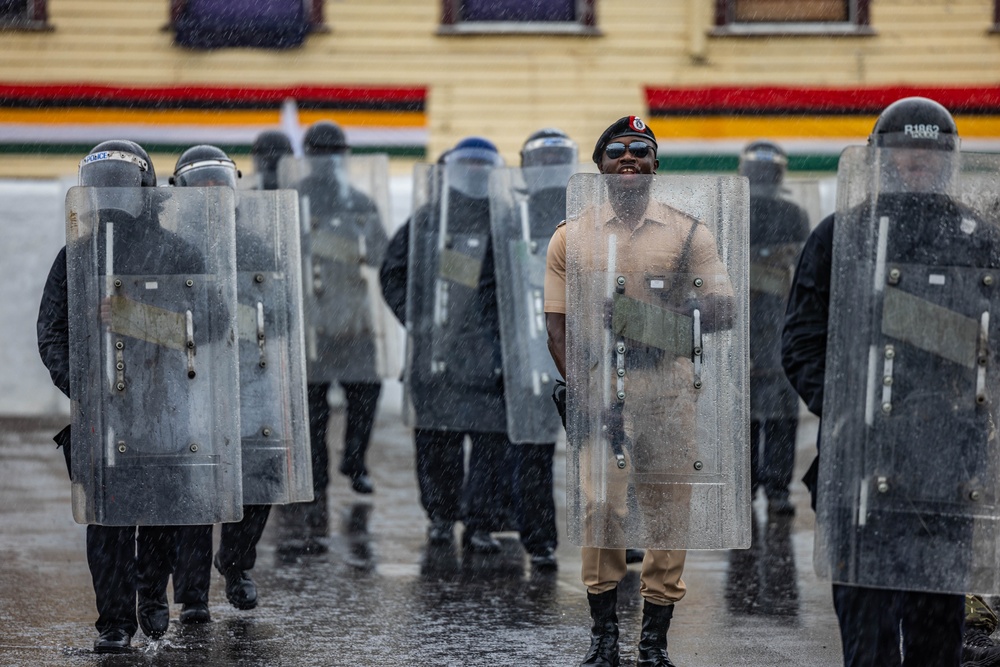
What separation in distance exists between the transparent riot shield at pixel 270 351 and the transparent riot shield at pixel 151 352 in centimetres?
73

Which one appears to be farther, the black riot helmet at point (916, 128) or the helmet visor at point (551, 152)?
the helmet visor at point (551, 152)

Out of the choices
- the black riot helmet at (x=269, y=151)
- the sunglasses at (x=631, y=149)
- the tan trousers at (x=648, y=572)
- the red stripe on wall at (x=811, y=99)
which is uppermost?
the red stripe on wall at (x=811, y=99)

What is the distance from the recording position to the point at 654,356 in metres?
5.20

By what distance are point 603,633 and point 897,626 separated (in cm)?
136

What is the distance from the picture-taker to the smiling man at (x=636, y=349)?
5195 millimetres

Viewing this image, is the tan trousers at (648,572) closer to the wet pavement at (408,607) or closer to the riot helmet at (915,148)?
the wet pavement at (408,607)

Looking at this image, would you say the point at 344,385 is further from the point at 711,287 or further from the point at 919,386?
the point at 919,386

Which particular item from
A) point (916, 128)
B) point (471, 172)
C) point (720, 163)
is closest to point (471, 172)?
point (471, 172)

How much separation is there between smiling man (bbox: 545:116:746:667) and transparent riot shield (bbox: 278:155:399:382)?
14.0 ft

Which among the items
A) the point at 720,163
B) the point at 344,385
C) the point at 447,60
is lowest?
the point at 344,385

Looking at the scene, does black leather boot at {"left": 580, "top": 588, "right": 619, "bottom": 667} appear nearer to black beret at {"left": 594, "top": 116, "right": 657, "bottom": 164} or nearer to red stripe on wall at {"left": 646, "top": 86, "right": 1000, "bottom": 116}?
black beret at {"left": 594, "top": 116, "right": 657, "bottom": 164}

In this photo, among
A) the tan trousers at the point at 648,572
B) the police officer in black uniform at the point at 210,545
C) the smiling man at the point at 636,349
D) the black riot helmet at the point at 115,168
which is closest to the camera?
the smiling man at the point at 636,349

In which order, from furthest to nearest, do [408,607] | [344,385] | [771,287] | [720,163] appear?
[720,163], [344,385], [771,287], [408,607]

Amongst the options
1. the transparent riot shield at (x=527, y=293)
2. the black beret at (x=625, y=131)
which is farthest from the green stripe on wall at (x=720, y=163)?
the black beret at (x=625, y=131)
